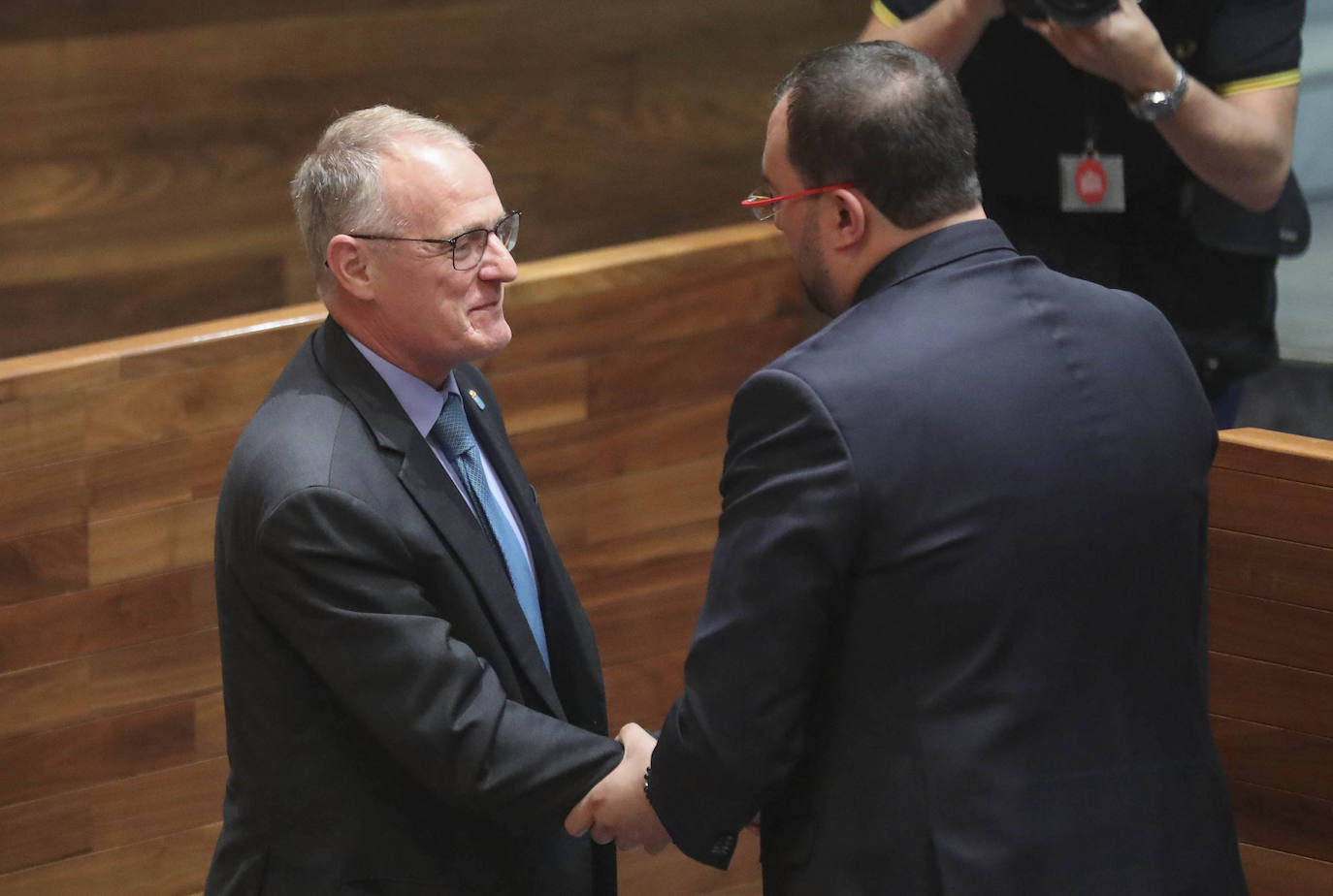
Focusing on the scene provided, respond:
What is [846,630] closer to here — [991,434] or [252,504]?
[991,434]

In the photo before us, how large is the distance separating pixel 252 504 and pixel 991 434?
2.34 ft

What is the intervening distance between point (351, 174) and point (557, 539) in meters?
1.21

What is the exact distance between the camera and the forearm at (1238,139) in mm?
2256

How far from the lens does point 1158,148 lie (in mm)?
2436

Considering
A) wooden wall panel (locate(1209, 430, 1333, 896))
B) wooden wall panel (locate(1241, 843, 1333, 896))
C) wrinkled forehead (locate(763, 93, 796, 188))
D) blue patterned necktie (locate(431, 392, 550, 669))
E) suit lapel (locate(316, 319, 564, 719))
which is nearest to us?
wrinkled forehead (locate(763, 93, 796, 188))

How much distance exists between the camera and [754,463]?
147 centimetres

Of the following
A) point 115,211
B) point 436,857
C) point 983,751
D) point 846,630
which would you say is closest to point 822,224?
point 846,630

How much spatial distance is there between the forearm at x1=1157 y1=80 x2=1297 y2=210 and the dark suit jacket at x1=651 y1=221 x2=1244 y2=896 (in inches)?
32.7

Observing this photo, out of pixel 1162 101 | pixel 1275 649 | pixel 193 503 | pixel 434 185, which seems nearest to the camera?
pixel 434 185

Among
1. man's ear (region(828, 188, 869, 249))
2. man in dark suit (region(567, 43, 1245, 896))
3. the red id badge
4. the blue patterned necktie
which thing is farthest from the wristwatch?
the blue patterned necktie

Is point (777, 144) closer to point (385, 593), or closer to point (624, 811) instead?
point (385, 593)

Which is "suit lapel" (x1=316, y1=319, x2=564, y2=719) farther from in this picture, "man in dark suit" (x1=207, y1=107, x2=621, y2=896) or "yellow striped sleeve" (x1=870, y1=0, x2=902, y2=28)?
"yellow striped sleeve" (x1=870, y1=0, x2=902, y2=28)

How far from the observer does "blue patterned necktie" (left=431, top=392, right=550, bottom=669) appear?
70.9 inches

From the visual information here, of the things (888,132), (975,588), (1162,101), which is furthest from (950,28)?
→ (975,588)
